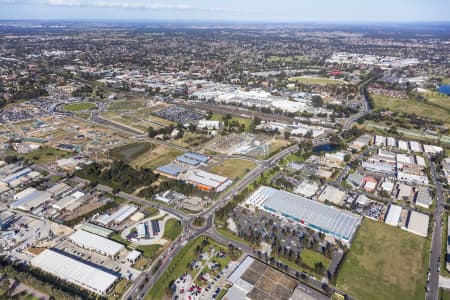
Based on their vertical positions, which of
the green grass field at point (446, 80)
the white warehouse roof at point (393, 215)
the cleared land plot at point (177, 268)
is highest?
the green grass field at point (446, 80)

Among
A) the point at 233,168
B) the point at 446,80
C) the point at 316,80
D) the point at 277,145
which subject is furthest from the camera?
the point at 446,80

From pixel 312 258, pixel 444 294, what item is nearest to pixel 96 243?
pixel 312 258

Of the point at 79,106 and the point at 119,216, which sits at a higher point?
the point at 79,106

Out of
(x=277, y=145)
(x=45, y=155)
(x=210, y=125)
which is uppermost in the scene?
(x=210, y=125)

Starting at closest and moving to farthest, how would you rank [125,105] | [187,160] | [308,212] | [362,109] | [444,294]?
[444,294] < [308,212] < [187,160] < [125,105] < [362,109]

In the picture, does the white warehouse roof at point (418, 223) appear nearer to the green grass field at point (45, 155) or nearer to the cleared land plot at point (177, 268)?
the cleared land plot at point (177, 268)

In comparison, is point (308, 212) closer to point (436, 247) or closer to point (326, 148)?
point (436, 247)

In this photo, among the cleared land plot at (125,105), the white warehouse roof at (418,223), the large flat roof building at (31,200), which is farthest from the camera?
the cleared land plot at (125,105)

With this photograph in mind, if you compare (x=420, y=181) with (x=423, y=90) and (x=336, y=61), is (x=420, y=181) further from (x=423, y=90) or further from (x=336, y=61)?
(x=336, y=61)

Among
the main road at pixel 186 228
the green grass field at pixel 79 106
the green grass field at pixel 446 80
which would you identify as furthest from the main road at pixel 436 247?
the green grass field at pixel 446 80
